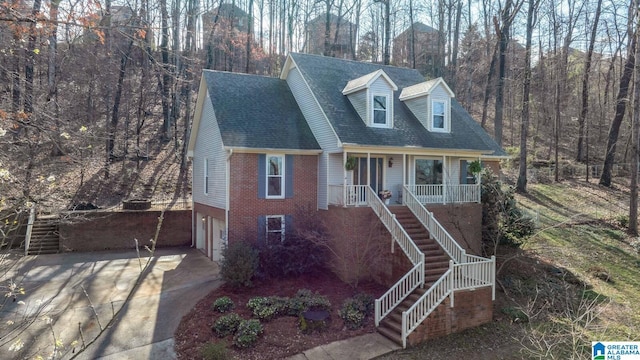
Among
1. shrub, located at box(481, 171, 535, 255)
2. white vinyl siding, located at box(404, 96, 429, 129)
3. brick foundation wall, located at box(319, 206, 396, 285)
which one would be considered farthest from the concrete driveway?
shrub, located at box(481, 171, 535, 255)

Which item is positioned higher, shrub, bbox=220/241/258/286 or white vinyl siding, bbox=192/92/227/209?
white vinyl siding, bbox=192/92/227/209

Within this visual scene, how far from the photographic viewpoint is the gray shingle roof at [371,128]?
50.9 feet

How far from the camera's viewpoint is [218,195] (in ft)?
53.2

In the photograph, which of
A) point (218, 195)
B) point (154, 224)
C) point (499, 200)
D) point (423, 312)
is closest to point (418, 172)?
point (499, 200)

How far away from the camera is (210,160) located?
57.2 feet

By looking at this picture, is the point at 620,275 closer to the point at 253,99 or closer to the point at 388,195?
the point at 388,195

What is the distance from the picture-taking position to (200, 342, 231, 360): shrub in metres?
9.12

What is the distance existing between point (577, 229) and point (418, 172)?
10258mm

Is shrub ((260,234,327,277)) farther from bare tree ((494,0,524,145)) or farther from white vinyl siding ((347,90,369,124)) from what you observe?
bare tree ((494,0,524,145))

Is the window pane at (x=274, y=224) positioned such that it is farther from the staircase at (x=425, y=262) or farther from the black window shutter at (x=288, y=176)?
the staircase at (x=425, y=262)

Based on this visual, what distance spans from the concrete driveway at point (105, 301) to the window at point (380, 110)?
921 cm

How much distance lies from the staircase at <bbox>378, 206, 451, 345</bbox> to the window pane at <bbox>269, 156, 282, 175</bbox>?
478 centimetres

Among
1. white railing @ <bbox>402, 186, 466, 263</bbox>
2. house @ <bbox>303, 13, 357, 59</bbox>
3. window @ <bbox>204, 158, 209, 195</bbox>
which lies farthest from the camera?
house @ <bbox>303, 13, 357, 59</bbox>

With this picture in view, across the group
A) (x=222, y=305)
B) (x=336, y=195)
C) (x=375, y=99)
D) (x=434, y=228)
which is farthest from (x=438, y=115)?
(x=222, y=305)
